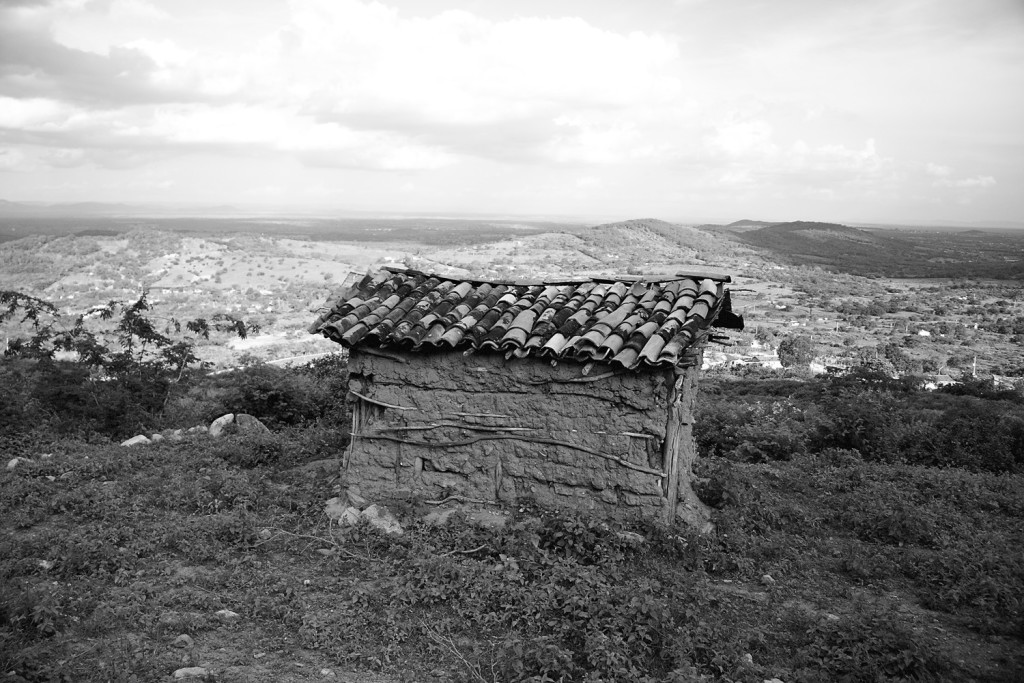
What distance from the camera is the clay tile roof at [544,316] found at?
7.30 metres

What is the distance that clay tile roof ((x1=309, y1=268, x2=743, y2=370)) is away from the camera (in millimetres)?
7301

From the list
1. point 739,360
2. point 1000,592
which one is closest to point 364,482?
point 1000,592

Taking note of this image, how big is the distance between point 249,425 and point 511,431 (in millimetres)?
6974

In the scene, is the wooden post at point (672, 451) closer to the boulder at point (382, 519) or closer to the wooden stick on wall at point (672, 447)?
the wooden stick on wall at point (672, 447)

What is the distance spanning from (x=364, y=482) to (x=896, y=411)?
11.4 meters

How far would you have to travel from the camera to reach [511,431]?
25.5 ft

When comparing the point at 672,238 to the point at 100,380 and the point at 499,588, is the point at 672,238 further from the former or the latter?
the point at 499,588

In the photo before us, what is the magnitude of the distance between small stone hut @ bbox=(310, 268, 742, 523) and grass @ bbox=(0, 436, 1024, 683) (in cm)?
49

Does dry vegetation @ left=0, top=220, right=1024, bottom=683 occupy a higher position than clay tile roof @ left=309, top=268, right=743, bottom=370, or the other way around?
clay tile roof @ left=309, top=268, right=743, bottom=370

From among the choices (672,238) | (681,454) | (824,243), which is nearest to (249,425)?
(681,454)

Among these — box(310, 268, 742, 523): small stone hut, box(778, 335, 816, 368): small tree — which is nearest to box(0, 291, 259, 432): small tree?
box(310, 268, 742, 523): small stone hut

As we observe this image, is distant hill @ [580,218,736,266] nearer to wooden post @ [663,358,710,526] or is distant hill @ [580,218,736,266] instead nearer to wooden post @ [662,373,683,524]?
wooden post @ [663,358,710,526]

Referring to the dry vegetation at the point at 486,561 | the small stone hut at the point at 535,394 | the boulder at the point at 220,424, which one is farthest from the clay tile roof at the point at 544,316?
the boulder at the point at 220,424

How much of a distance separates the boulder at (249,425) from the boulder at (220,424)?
0.49 ft
